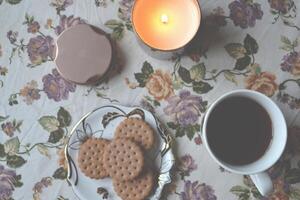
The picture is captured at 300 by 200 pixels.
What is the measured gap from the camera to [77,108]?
84 cm

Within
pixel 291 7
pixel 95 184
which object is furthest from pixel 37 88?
pixel 291 7

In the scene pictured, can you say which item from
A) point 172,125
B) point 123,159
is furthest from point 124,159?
point 172,125

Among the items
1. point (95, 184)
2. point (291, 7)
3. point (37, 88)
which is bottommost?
point (95, 184)

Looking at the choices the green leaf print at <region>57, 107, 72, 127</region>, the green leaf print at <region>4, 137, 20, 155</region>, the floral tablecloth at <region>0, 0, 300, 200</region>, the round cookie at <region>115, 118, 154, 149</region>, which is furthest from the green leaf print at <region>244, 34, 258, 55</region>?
the green leaf print at <region>4, 137, 20, 155</region>

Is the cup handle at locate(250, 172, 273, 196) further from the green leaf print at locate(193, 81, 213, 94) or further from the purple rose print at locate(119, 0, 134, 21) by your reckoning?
the purple rose print at locate(119, 0, 134, 21)

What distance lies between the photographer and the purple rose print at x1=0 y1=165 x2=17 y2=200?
32.9 inches

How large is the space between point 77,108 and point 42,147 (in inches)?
3.5

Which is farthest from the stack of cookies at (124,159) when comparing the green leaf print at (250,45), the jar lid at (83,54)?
the green leaf print at (250,45)

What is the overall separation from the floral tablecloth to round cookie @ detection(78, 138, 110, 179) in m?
0.04

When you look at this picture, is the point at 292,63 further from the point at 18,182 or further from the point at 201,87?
the point at 18,182

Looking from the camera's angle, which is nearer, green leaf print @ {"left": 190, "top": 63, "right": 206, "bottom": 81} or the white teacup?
the white teacup

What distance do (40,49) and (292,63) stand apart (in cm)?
44

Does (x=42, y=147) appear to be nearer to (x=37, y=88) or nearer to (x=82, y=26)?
(x=37, y=88)

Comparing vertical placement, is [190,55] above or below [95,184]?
above
